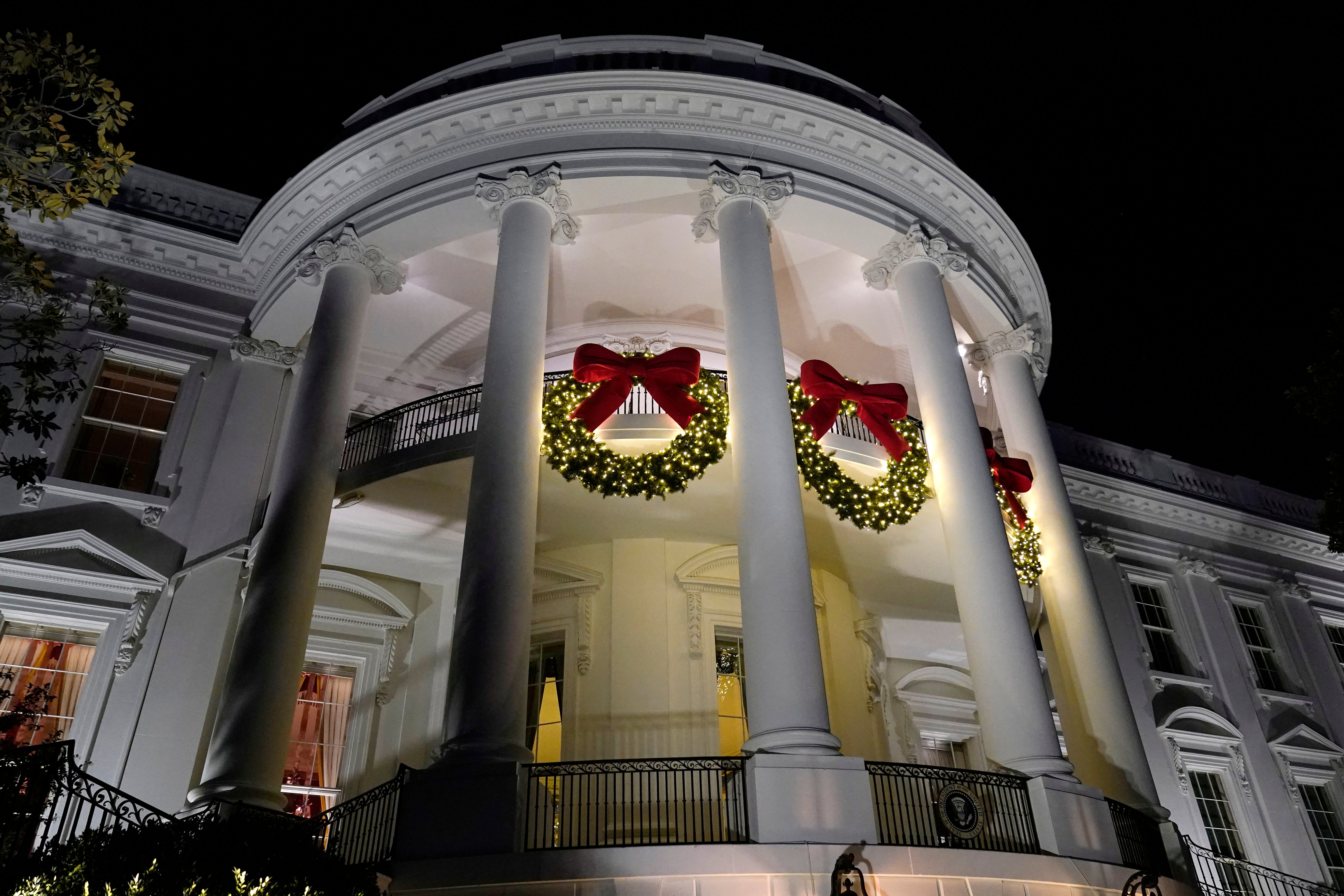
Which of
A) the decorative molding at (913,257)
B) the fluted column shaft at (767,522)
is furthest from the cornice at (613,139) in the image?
the fluted column shaft at (767,522)

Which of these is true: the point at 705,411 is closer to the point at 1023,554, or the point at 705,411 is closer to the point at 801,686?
the point at 801,686

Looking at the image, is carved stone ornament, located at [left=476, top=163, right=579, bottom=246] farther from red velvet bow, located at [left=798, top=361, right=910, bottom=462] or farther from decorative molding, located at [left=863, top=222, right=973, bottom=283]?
decorative molding, located at [left=863, top=222, right=973, bottom=283]

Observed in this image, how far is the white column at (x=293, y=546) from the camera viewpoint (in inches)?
373

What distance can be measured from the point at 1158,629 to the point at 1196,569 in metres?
2.09

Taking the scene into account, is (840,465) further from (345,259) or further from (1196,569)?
(1196,569)

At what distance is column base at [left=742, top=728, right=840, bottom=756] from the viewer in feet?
26.9

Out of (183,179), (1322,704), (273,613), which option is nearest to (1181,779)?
(1322,704)

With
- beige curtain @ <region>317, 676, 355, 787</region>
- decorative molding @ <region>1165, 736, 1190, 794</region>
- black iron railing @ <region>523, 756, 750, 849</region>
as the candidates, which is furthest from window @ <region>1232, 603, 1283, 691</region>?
beige curtain @ <region>317, 676, 355, 787</region>

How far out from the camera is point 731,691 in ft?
47.6

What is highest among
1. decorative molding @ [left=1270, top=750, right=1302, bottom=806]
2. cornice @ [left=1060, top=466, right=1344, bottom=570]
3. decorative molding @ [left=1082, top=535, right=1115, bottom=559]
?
cornice @ [left=1060, top=466, right=1344, bottom=570]

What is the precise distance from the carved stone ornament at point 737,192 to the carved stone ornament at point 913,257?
6.15 feet

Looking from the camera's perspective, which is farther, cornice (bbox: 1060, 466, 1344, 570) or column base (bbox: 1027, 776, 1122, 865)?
cornice (bbox: 1060, 466, 1344, 570)

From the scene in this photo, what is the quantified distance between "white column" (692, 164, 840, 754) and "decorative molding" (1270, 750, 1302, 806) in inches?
576

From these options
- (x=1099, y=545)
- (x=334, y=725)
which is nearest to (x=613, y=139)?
(x=334, y=725)
